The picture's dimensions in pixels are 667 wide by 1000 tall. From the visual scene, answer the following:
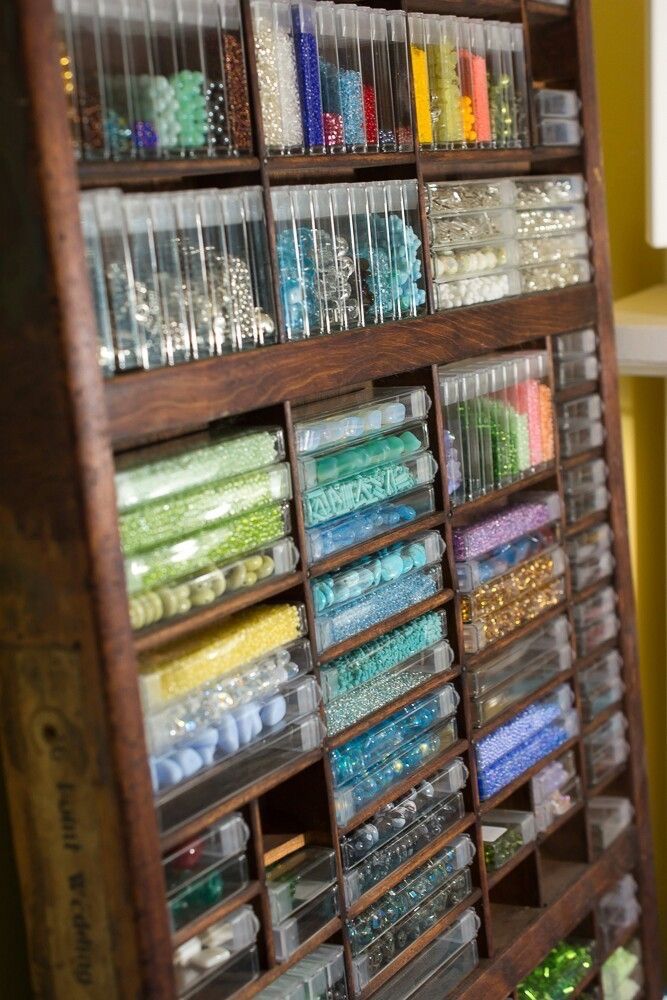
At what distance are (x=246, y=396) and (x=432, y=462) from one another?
1.60ft

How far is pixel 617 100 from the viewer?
3.13 metres

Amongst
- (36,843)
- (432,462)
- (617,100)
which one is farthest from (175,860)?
(617,100)

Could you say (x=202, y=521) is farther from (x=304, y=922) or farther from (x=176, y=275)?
(x=304, y=922)

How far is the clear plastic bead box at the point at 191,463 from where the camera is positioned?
5.15 feet

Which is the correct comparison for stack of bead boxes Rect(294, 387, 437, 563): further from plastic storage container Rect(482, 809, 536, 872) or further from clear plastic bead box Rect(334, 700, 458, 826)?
plastic storage container Rect(482, 809, 536, 872)

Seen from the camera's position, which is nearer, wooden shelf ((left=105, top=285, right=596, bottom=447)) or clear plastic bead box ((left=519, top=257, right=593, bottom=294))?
wooden shelf ((left=105, top=285, right=596, bottom=447))

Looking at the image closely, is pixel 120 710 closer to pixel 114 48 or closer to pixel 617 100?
pixel 114 48

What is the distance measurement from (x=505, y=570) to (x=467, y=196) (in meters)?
0.65

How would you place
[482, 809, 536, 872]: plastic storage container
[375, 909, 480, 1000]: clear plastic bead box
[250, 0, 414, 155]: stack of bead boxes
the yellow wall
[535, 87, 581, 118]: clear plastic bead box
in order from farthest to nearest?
1. the yellow wall
2. [535, 87, 581, 118]: clear plastic bead box
3. [482, 809, 536, 872]: plastic storage container
4. [375, 909, 480, 1000]: clear plastic bead box
5. [250, 0, 414, 155]: stack of bead boxes

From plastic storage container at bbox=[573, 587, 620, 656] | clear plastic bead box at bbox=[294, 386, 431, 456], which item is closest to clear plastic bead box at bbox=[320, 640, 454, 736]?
clear plastic bead box at bbox=[294, 386, 431, 456]

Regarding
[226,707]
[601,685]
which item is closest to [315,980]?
[226,707]

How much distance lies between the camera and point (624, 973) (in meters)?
2.80

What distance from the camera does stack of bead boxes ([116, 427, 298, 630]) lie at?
5.17 ft

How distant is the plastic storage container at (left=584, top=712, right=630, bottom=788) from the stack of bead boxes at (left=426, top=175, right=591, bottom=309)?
0.90m
